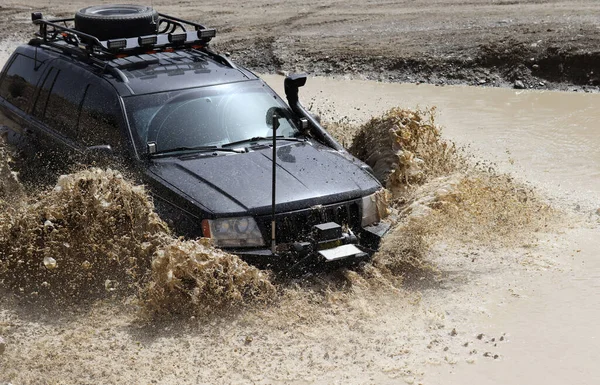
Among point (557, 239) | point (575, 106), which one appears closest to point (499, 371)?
point (557, 239)

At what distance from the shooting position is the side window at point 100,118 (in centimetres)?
730

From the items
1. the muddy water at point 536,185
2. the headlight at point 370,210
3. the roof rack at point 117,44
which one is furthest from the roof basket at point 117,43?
the muddy water at point 536,185

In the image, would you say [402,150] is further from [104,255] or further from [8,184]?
[8,184]

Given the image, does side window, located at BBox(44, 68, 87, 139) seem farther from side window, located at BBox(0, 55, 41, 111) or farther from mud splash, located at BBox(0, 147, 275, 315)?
mud splash, located at BBox(0, 147, 275, 315)

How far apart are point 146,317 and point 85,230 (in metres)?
0.95

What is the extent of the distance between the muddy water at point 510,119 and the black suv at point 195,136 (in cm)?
374

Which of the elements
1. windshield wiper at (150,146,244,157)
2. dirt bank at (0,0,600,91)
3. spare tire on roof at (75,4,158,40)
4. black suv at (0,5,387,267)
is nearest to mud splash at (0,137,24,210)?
black suv at (0,5,387,267)

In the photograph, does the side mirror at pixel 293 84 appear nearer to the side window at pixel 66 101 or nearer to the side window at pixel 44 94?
the side window at pixel 66 101

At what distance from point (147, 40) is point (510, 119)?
22.9 ft

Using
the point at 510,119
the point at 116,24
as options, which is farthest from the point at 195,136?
the point at 510,119

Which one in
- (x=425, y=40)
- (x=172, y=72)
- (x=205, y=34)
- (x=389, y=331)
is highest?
(x=205, y=34)

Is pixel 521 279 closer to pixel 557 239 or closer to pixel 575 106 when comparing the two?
pixel 557 239

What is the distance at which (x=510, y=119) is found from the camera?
13.4 meters

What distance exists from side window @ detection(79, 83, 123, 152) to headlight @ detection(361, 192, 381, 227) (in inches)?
77.9
